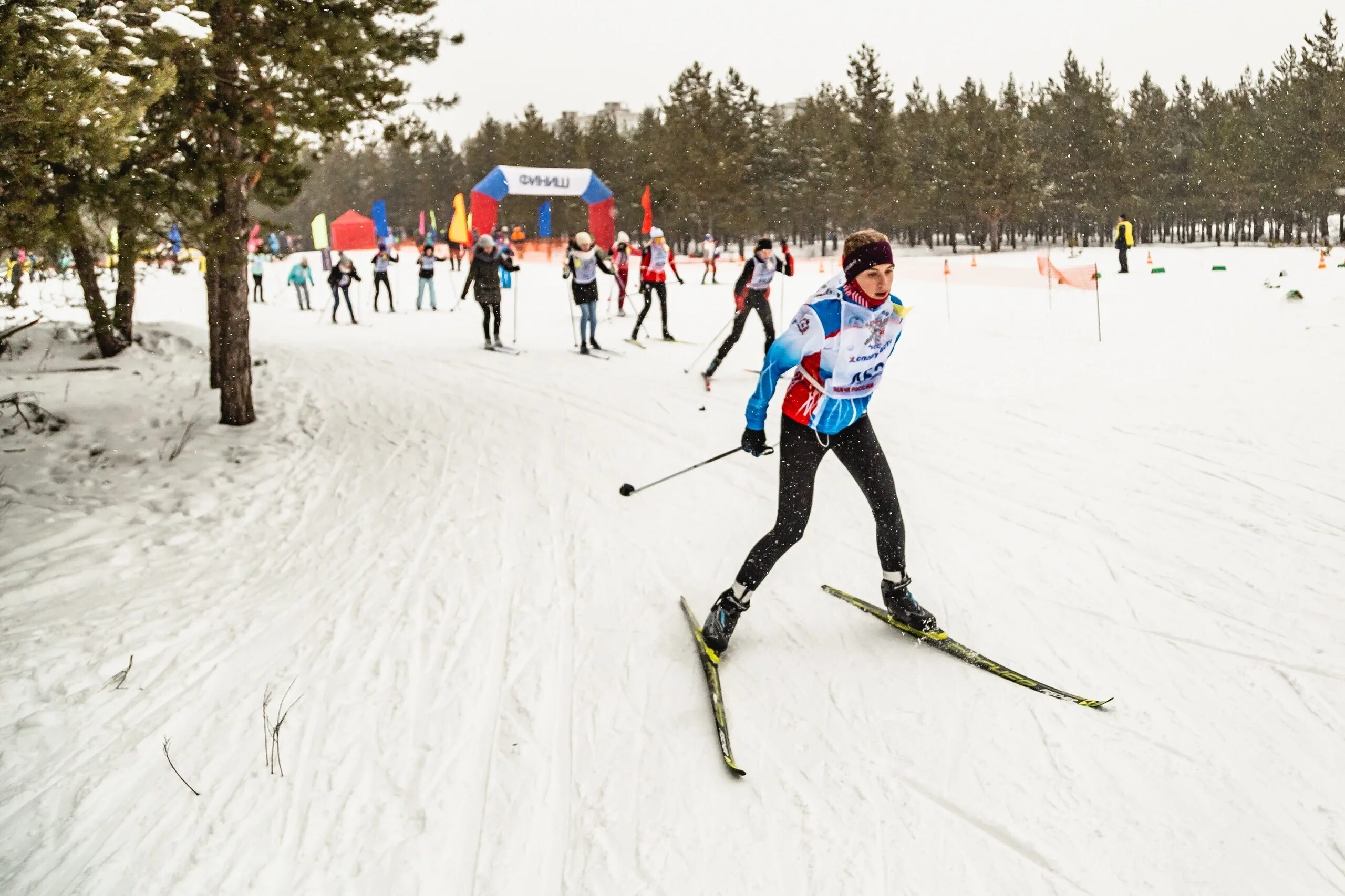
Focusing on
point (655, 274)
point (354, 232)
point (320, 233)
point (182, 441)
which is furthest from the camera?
point (354, 232)

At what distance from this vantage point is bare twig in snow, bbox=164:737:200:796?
3.53m

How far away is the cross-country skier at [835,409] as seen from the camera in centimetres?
376

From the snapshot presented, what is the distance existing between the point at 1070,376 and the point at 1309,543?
520 centimetres

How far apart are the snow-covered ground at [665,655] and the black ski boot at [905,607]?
148 mm

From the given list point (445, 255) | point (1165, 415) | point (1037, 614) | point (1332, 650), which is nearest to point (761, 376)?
point (1037, 614)

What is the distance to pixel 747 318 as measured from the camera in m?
10.8

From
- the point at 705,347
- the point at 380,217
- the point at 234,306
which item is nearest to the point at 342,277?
the point at 705,347

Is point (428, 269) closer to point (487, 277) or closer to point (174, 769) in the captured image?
point (487, 277)

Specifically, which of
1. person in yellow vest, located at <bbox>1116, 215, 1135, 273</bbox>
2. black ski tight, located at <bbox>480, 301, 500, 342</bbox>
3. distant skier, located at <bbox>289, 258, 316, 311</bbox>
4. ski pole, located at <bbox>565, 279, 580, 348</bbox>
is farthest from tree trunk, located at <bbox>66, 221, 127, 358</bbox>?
person in yellow vest, located at <bbox>1116, 215, 1135, 273</bbox>

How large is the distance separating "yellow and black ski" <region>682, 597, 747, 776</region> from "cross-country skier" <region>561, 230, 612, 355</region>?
8692mm

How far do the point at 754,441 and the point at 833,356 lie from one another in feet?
1.96

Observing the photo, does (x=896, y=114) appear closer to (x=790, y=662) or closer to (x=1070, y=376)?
(x=1070, y=376)

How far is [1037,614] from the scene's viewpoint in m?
4.49

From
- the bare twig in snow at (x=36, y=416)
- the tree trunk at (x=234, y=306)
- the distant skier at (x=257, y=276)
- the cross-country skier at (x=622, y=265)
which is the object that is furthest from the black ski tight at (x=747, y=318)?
the distant skier at (x=257, y=276)
